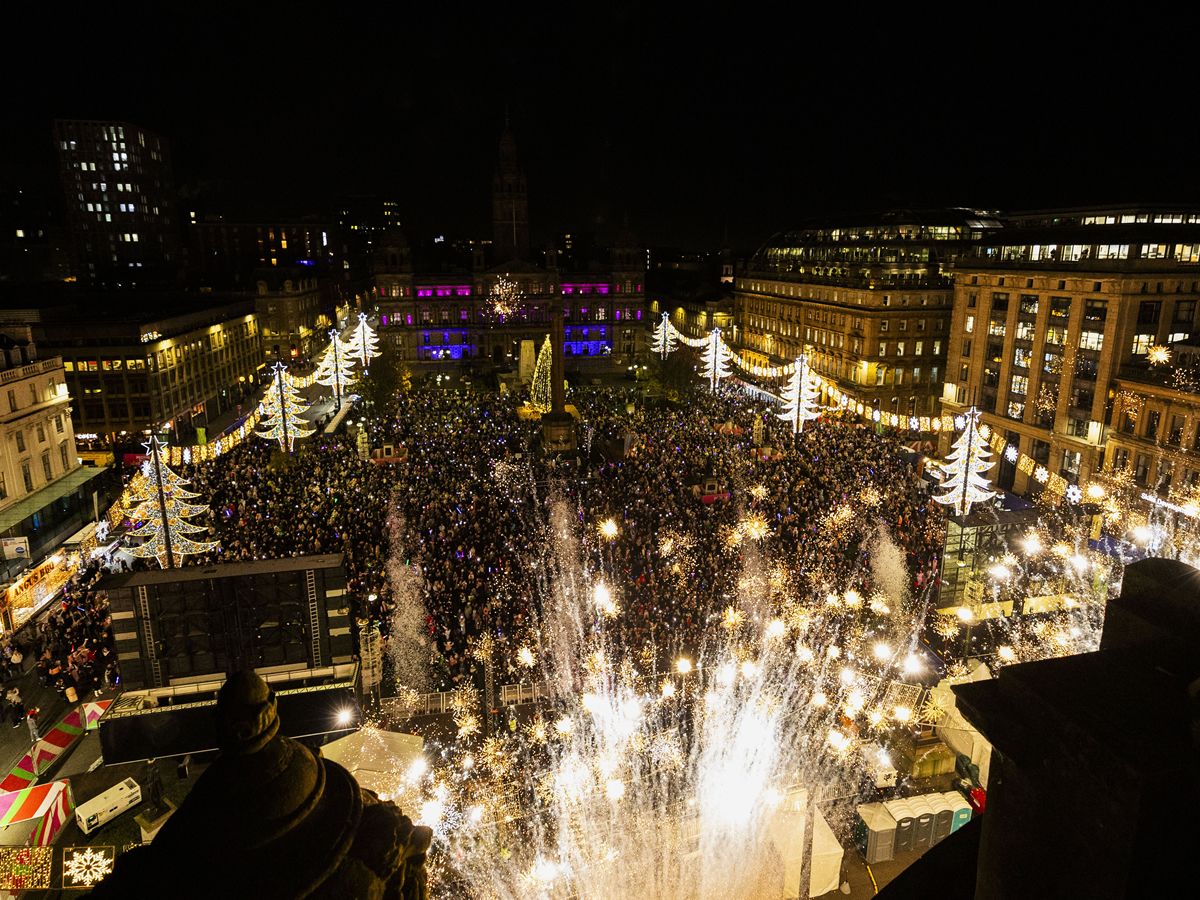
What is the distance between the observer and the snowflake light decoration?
11398mm

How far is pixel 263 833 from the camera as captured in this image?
3184 millimetres

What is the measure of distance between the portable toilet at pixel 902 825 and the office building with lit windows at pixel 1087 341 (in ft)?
81.4

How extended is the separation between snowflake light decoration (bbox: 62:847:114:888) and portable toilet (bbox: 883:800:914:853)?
1306cm

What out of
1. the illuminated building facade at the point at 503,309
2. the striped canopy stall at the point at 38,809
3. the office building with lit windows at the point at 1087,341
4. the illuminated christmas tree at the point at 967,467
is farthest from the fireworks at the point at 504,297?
the striped canopy stall at the point at 38,809

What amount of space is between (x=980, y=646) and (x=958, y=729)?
6369 mm

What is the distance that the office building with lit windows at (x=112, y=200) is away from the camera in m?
83.9

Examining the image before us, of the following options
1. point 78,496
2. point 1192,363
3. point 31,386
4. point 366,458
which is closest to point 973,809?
point 1192,363

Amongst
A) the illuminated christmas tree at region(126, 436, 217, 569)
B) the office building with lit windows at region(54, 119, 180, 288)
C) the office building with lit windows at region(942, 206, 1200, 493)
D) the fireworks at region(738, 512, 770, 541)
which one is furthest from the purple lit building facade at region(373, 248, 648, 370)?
the illuminated christmas tree at region(126, 436, 217, 569)

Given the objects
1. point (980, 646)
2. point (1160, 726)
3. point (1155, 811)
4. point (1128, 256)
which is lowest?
point (980, 646)

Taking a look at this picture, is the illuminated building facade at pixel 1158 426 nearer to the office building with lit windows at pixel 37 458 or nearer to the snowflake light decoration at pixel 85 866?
the snowflake light decoration at pixel 85 866

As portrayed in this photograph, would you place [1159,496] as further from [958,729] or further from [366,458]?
[366,458]

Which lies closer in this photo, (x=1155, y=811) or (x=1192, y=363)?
(x=1155, y=811)

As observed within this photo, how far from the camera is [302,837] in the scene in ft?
10.9

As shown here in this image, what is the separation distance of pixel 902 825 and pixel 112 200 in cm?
10455
